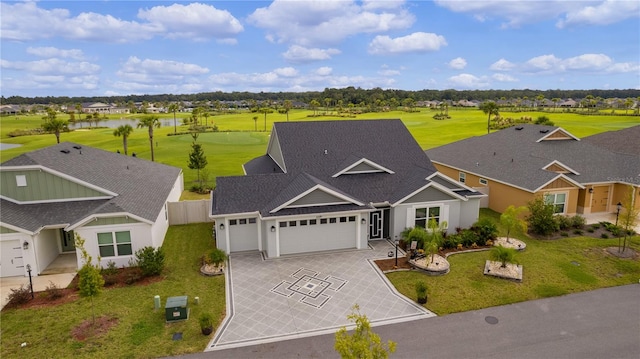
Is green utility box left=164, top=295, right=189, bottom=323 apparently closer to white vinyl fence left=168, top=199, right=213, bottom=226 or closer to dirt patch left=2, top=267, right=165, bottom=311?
dirt patch left=2, top=267, right=165, bottom=311

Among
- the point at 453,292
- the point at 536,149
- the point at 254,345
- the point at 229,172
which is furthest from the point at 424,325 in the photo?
the point at 229,172

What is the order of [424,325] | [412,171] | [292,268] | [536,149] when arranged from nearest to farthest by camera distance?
1. [424,325]
2. [292,268]
3. [412,171]
4. [536,149]

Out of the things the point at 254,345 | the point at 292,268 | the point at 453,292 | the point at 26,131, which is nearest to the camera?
the point at 254,345

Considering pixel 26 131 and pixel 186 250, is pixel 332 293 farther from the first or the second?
pixel 26 131

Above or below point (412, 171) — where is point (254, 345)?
below

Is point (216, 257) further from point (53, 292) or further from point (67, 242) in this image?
point (67, 242)

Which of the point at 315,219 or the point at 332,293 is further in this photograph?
the point at 315,219

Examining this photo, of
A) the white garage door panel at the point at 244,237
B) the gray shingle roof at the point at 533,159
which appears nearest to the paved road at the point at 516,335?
the white garage door panel at the point at 244,237
